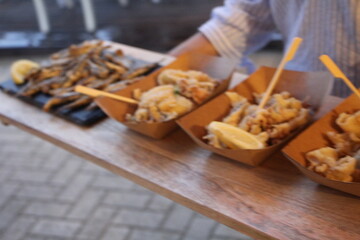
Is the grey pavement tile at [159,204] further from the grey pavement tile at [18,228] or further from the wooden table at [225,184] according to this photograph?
the wooden table at [225,184]

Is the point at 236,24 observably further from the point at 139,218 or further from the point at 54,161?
the point at 54,161

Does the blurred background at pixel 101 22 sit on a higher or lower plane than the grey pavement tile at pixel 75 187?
higher

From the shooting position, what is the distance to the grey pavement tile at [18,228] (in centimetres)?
222

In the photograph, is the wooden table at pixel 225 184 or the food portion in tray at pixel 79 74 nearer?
the wooden table at pixel 225 184

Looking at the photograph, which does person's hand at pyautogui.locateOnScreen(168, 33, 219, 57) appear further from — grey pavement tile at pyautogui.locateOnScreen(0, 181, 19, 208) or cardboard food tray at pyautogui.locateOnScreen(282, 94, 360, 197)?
grey pavement tile at pyautogui.locateOnScreen(0, 181, 19, 208)

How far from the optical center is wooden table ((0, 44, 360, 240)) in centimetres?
84

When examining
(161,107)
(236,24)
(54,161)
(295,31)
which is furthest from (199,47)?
(54,161)

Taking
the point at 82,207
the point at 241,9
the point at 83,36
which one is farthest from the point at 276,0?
the point at 83,36

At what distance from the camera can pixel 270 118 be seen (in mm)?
1050

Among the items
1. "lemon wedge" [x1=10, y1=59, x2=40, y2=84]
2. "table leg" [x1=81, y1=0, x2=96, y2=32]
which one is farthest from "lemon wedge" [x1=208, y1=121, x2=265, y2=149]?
"table leg" [x1=81, y1=0, x2=96, y2=32]

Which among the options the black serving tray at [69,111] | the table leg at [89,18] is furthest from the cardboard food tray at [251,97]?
the table leg at [89,18]

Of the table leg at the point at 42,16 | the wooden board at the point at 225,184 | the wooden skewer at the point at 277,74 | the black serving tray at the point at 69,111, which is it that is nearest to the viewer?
the wooden board at the point at 225,184

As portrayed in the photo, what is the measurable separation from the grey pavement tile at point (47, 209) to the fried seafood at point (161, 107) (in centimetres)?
131

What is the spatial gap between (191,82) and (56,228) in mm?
1377
